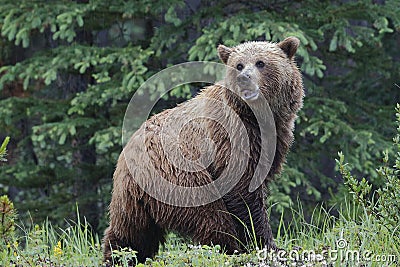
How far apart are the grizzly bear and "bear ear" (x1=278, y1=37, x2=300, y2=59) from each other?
1 centimetres

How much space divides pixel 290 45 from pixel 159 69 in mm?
3619

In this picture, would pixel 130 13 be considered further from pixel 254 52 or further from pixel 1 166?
pixel 254 52

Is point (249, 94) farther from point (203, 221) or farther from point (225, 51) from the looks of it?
point (203, 221)

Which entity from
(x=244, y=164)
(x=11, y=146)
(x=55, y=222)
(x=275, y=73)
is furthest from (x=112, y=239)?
(x=11, y=146)

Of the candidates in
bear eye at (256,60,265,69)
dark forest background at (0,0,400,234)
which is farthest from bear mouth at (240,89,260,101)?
dark forest background at (0,0,400,234)

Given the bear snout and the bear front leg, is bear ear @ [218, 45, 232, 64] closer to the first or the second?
the bear snout

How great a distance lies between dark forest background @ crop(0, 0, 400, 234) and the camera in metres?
7.50

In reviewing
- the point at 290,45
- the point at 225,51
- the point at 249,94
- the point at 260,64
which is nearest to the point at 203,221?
the point at 249,94

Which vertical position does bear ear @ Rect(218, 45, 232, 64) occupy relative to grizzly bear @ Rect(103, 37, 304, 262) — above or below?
above

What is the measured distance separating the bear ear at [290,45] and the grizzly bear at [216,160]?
0.04 ft

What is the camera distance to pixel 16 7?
8039mm

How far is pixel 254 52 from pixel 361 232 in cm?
146

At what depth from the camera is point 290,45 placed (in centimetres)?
482

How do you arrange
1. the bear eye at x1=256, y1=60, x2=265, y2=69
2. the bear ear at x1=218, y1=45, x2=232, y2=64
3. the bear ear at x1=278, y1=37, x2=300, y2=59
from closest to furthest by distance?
1. the bear eye at x1=256, y1=60, x2=265, y2=69
2. the bear ear at x1=278, y1=37, x2=300, y2=59
3. the bear ear at x1=218, y1=45, x2=232, y2=64
